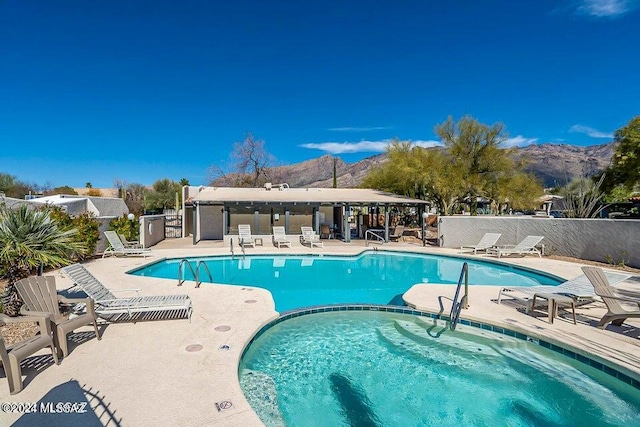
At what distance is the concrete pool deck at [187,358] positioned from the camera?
136 inches

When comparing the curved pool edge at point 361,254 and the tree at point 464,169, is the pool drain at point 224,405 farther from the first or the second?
the tree at point 464,169

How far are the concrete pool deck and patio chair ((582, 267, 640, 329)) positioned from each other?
199 mm

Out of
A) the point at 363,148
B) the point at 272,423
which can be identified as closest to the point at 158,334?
the point at 272,423

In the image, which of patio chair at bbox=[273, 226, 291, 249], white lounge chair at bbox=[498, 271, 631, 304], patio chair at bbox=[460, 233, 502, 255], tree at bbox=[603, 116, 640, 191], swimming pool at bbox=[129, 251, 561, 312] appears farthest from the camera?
tree at bbox=[603, 116, 640, 191]

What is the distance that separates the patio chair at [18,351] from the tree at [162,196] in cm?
3772

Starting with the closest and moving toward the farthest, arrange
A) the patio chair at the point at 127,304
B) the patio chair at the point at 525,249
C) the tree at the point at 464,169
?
1. the patio chair at the point at 127,304
2. the patio chair at the point at 525,249
3. the tree at the point at 464,169

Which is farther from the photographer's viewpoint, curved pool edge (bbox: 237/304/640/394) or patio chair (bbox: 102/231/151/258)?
patio chair (bbox: 102/231/151/258)

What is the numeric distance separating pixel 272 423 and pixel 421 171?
67.7 feet

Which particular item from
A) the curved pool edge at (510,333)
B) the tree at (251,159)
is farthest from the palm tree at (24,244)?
the tree at (251,159)

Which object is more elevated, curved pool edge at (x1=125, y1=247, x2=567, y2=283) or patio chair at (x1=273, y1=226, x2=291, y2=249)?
patio chair at (x1=273, y1=226, x2=291, y2=249)

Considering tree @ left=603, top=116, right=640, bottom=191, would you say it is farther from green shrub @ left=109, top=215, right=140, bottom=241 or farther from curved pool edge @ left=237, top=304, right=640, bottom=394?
green shrub @ left=109, top=215, right=140, bottom=241

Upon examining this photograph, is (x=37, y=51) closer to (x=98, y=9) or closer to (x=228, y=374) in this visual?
(x=98, y=9)

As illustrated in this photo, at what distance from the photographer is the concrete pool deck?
11.4ft

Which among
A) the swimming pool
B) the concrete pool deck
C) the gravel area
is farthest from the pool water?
the gravel area
